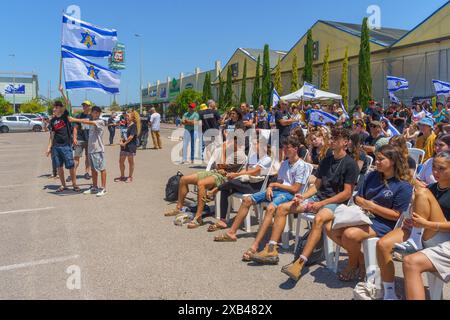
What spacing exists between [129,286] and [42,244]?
1.96 m

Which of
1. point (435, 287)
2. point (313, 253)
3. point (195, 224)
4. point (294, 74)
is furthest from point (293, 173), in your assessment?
point (294, 74)

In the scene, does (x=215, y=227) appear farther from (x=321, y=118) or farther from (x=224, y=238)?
(x=321, y=118)

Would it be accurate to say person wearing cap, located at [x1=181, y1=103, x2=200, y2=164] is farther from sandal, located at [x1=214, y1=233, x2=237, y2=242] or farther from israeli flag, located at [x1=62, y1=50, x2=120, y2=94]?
sandal, located at [x1=214, y1=233, x2=237, y2=242]

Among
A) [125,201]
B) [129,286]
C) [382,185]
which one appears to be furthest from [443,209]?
[125,201]

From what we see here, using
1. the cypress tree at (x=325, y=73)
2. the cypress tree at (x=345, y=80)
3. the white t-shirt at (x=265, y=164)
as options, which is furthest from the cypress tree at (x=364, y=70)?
the white t-shirt at (x=265, y=164)

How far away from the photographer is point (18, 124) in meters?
39.3

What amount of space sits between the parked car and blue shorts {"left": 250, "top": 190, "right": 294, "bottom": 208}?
3968cm

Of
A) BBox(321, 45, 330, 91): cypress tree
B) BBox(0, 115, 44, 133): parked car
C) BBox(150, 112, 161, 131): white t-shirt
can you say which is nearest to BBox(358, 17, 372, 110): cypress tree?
BBox(321, 45, 330, 91): cypress tree

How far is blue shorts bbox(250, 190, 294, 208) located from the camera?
16.2 feet

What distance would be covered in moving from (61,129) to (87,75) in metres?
1.30

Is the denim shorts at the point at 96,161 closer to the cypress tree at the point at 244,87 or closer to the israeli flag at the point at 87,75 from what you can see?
the israeli flag at the point at 87,75

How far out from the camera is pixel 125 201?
301 inches

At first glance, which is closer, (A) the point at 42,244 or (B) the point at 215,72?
(A) the point at 42,244

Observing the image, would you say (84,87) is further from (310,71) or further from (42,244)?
(310,71)
